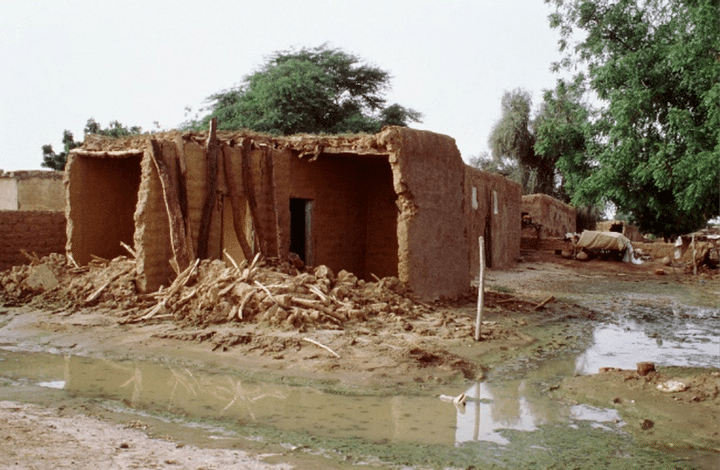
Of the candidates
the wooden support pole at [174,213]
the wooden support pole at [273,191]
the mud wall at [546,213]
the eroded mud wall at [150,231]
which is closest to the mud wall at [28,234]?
the eroded mud wall at [150,231]

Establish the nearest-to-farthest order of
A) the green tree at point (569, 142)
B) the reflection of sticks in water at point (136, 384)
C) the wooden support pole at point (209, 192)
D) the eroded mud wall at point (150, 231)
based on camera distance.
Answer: the reflection of sticks in water at point (136, 384), the eroded mud wall at point (150, 231), the wooden support pole at point (209, 192), the green tree at point (569, 142)

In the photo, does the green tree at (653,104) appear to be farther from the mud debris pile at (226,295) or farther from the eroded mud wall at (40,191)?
the eroded mud wall at (40,191)

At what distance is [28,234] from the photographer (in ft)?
50.4

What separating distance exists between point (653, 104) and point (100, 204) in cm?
1295

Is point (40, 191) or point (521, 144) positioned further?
point (521, 144)

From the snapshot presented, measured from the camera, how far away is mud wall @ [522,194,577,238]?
28562 millimetres

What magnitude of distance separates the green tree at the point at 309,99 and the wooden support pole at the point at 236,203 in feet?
51.0

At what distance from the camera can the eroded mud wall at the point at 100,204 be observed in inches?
528

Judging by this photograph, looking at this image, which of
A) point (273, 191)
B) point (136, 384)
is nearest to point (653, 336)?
point (273, 191)

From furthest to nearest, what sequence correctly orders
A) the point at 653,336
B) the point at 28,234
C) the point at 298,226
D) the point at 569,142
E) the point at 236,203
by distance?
the point at 569,142
the point at 28,234
the point at 298,226
the point at 236,203
the point at 653,336

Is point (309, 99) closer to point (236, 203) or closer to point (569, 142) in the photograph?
point (569, 142)

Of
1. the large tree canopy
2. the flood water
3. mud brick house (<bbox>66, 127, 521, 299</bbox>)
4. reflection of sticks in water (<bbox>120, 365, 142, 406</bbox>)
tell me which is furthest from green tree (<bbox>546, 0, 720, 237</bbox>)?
the large tree canopy

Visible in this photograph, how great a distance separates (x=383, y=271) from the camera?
14.6 metres

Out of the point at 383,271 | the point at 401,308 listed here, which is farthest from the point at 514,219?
the point at 401,308
